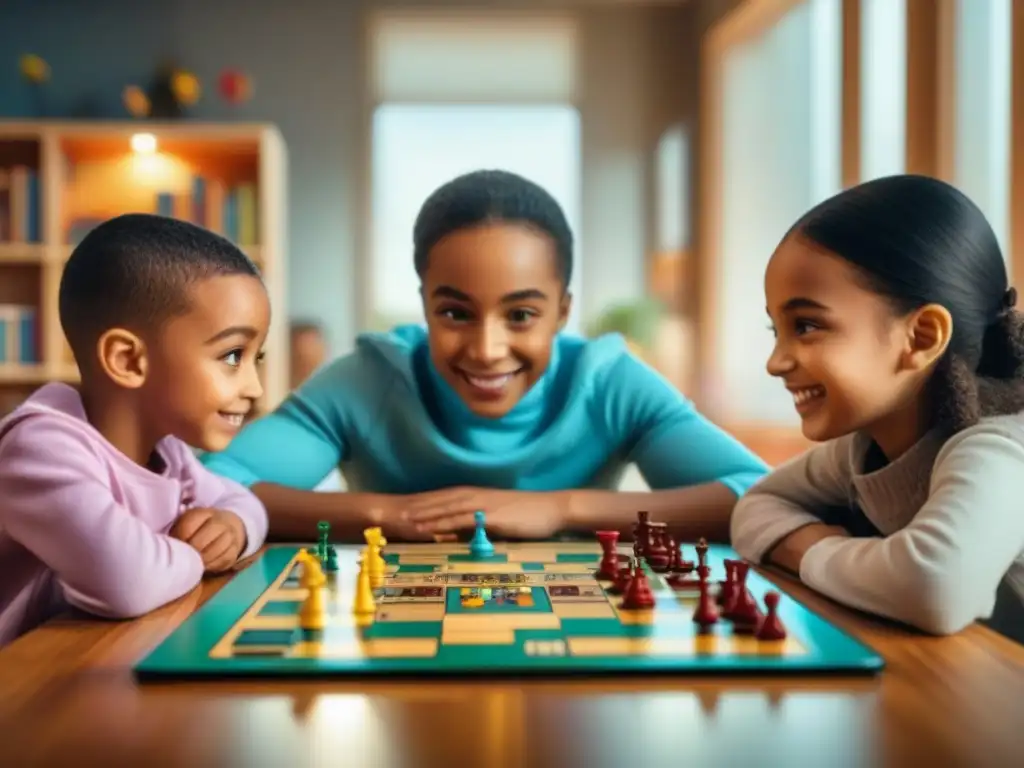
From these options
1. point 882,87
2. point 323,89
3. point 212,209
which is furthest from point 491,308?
point 323,89

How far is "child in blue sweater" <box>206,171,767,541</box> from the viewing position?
58.4 inches

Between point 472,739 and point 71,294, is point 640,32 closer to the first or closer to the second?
point 71,294

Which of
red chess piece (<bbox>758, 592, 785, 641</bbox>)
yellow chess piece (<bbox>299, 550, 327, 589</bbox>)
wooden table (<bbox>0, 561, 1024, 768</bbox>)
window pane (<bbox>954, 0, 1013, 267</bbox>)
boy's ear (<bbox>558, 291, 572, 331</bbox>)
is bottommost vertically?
wooden table (<bbox>0, 561, 1024, 768</bbox>)

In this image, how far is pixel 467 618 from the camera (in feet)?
2.99

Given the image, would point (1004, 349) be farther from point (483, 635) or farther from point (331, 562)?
point (331, 562)

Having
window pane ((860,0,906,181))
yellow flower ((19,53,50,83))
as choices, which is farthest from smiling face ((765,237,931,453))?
yellow flower ((19,53,50,83))

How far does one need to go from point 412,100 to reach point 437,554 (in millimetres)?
5009

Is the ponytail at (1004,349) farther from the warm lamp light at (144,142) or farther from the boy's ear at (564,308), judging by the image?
the warm lamp light at (144,142)

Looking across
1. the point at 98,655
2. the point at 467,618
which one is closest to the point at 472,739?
the point at 467,618

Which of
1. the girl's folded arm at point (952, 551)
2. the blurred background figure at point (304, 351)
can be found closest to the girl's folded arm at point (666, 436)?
the girl's folded arm at point (952, 551)

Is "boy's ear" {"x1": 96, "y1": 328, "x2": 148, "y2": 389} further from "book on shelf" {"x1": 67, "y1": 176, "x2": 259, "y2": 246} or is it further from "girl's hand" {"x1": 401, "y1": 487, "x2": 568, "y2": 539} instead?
"book on shelf" {"x1": 67, "y1": 176, "x2": 259, "y2": 246}

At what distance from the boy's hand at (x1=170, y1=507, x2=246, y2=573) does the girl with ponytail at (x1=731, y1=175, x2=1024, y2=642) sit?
2.09 feet

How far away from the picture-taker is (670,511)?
4.83ft

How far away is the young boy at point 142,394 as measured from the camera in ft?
3.38
